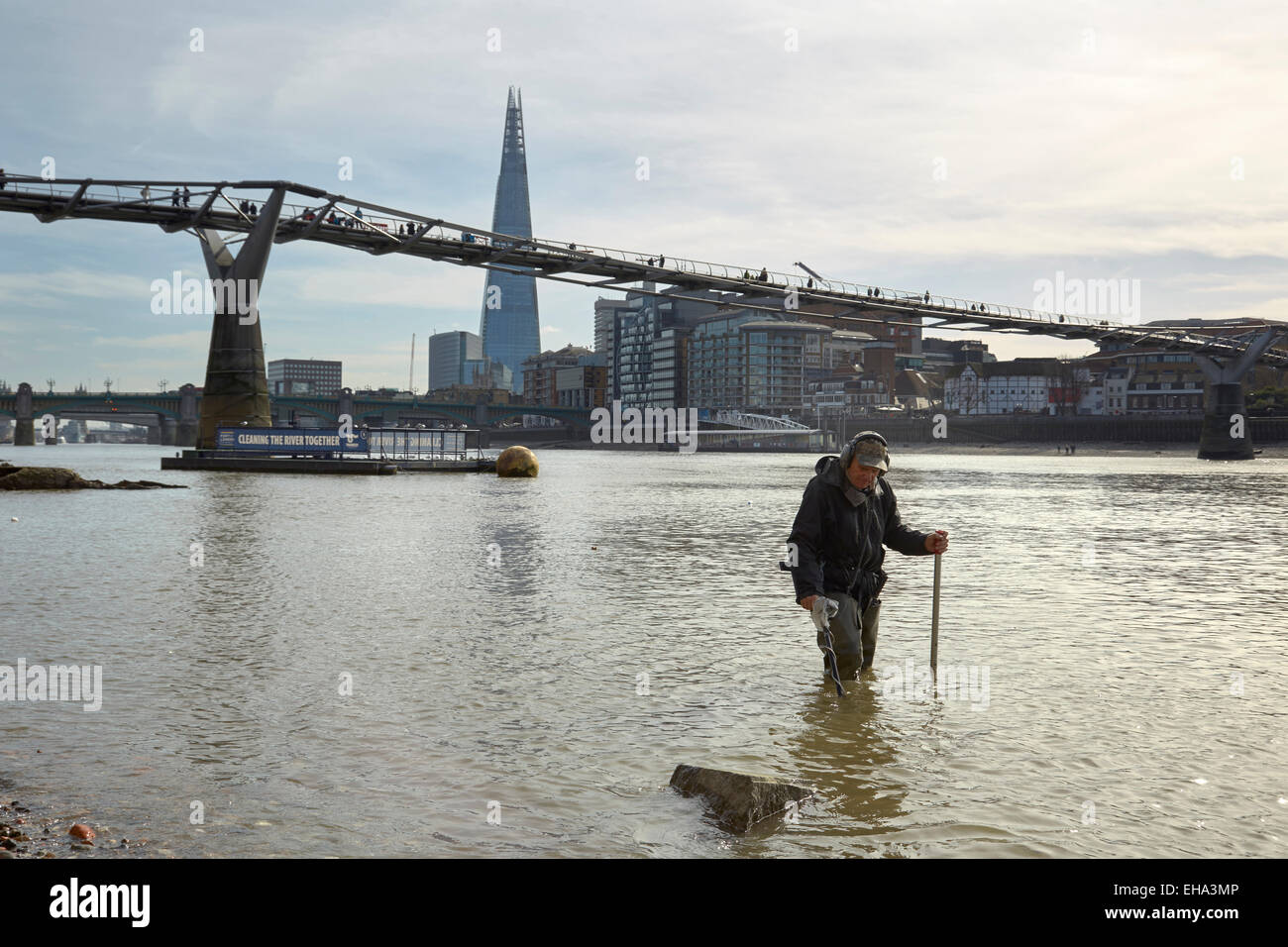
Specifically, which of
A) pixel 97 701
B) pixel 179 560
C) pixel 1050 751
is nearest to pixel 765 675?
pixel 1050 751

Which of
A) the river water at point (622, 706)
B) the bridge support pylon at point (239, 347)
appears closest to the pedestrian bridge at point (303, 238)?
the bridge support pylon at point (239, 347)

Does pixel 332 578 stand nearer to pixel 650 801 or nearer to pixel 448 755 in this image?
pixel 448 755

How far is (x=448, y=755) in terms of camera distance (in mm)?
6410

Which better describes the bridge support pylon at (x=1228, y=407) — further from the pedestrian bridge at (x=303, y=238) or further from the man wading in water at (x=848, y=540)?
the man wading in water at (x=848, y=540)

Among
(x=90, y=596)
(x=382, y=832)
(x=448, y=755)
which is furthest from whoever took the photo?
(x=90, y=596)

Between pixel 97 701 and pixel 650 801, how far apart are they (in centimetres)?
458

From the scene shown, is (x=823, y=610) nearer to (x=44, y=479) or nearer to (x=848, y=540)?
(x=848, y=540)

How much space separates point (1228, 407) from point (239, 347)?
286ft

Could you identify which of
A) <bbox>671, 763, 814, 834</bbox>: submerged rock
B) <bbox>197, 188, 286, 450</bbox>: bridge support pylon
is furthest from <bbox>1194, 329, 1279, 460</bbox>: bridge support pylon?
<bbox>671, 763, 814, 834</bbox>: submerged rock

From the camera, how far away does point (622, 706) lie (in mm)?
7742

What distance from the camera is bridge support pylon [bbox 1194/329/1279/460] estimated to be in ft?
319

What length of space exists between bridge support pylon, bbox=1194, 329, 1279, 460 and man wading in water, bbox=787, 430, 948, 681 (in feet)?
337

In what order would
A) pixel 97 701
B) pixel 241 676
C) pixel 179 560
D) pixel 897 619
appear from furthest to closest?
pixel 179 560
pixel 897 619
pixel 241 676
pixel 97 701

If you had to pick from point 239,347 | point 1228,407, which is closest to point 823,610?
point 239,347
